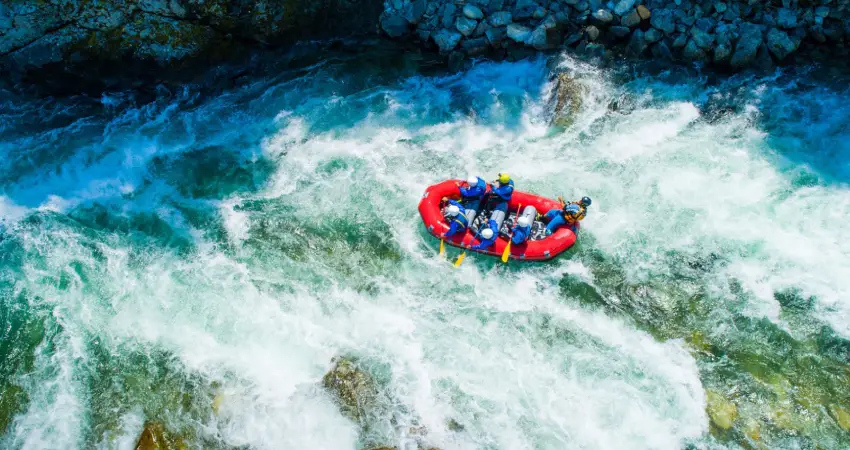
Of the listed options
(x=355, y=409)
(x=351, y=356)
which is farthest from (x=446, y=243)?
(x=355, y=409)

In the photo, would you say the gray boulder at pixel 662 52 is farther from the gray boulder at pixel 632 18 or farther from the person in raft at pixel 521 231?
the person in raft at pixel 521 231

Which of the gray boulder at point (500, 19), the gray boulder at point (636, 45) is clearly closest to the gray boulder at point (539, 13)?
the gray boulder at point (500, 19)

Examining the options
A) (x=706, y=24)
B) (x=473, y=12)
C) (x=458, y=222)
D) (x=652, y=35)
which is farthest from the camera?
(x=473, y=12)

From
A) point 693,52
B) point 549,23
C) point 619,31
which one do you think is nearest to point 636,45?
point 619,31

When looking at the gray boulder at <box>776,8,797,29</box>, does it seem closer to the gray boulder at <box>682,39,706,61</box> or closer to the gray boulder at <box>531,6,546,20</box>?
the gray boulder at <box>682,39,706,61</box>

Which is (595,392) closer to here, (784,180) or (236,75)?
(784,180)

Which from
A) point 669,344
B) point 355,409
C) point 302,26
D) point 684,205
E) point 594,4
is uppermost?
point 594,4

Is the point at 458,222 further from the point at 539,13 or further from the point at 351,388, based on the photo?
the point at 539,13
